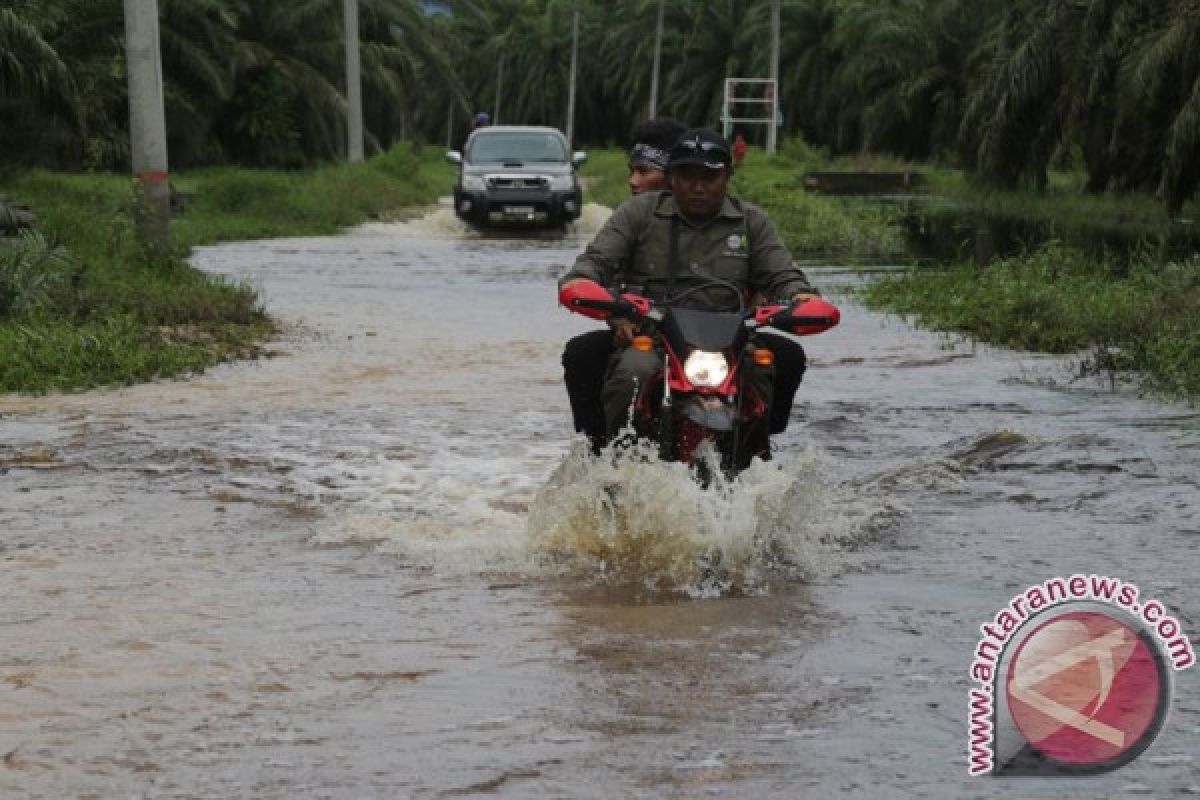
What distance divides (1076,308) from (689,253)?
29.7ft

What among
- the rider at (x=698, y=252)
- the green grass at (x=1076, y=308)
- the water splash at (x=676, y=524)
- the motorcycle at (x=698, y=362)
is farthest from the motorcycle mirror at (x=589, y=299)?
the green grass at (x=1076, y=308)

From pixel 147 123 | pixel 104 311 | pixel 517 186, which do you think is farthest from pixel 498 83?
pixel 104 311

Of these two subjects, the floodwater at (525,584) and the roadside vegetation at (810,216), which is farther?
the roadside vegetation at (810,216)

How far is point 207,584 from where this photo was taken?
22.5ft

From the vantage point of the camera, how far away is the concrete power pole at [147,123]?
1766 centimetres

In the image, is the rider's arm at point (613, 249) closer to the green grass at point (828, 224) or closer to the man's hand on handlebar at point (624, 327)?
the man's hand on handlebar at point (624, 327)

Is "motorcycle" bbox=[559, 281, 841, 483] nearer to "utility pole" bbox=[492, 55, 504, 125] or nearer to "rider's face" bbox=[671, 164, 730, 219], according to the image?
"rider's face" bbox=[671, 164, 730, 219]

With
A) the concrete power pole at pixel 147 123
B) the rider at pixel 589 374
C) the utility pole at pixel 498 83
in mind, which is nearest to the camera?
the rider at pixel 589 374

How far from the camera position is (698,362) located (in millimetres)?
6605

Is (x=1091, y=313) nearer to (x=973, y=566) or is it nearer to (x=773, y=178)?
(x=973, y=566)

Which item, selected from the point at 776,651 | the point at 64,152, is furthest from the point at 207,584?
the point at 64,152

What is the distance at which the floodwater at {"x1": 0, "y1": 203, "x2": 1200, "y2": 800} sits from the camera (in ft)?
15.8

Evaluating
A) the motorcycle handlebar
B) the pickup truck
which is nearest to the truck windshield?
the pickup truck

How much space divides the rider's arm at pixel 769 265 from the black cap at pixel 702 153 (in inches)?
11.6
